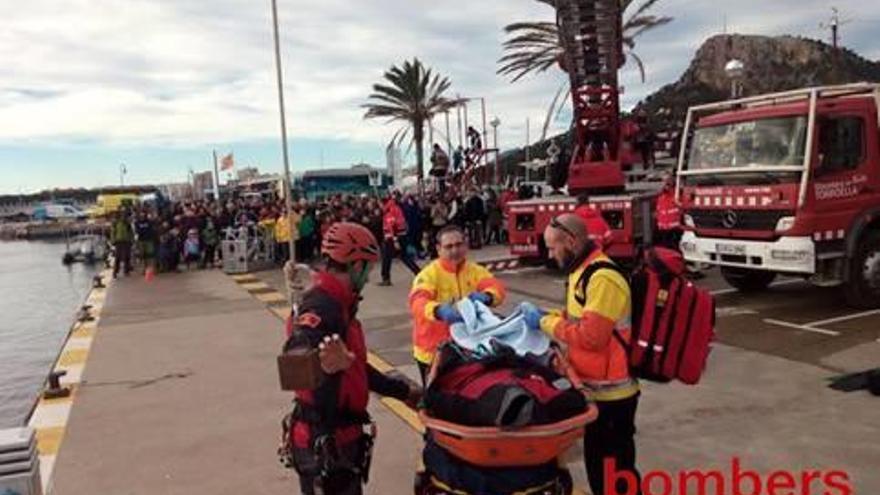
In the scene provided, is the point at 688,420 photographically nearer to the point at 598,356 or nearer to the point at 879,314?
the point at 598,356

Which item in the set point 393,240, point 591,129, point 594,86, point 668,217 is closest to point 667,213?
point 668,217

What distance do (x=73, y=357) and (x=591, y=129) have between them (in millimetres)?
10153

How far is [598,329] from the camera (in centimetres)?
382

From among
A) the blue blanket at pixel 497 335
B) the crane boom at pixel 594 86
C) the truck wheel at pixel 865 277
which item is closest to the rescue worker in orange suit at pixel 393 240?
the crane boom at pixel 594 86

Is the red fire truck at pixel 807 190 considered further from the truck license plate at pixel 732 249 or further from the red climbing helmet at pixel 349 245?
the red climbing helmet at pixel 349 245

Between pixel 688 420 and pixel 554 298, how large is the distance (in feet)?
21.7

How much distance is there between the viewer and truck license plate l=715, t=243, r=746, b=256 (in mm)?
11055

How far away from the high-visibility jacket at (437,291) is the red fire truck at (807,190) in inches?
244

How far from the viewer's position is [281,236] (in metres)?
20.3

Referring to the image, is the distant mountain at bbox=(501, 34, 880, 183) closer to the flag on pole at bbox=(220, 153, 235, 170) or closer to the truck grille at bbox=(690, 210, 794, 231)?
the flag on pole at bbox=(220, 153, 235, 170)

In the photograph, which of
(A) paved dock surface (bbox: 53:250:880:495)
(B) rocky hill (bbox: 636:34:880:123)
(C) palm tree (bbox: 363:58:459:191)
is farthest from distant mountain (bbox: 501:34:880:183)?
(A) paved dock surface (bbox: 53:250:880:495)

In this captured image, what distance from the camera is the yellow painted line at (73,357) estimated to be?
1011 cm

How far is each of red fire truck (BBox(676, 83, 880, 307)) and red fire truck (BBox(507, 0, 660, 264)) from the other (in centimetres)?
373

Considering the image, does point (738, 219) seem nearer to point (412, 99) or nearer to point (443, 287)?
point (443, 287)
